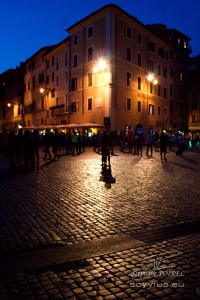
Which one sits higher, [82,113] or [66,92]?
[66,92]

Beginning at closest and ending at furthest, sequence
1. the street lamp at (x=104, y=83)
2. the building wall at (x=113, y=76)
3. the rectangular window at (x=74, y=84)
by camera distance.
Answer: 1. the street lamp at (x=104, y=83)
2. the building wall at (x=113, y=76)
3. the rectangular window at (x=74, y=84)

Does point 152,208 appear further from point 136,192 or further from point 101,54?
point 101,54

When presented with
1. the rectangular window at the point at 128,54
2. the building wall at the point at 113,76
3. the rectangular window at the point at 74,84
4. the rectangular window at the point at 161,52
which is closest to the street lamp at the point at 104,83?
the building wall at the point at 113,76

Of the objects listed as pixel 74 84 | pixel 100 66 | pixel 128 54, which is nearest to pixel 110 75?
pixel 100 66

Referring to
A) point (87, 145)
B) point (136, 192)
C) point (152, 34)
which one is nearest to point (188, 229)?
point (136, 192)

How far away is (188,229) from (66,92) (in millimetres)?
42295

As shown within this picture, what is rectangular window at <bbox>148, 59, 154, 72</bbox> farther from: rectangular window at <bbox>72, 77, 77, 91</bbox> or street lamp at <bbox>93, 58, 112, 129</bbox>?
rectangular window at <bbox>72, 77, 77, 91</bbox>

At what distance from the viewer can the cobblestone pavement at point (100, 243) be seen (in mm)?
3355

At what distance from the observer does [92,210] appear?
667 cm

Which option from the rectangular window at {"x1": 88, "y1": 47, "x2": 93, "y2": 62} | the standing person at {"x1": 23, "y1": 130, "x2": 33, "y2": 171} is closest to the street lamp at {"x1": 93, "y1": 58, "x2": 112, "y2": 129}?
the rectangular window at {"x1": 88, "y1": 47, "x2": 93, "y2": 62}

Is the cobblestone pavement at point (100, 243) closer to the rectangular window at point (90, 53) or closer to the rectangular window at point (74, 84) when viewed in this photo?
the rectangular window at point (90, 53)

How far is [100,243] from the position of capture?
4688 millimetres

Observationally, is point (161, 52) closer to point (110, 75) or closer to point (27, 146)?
point (110, 75)

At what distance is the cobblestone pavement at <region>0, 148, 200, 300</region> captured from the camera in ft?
11.0
